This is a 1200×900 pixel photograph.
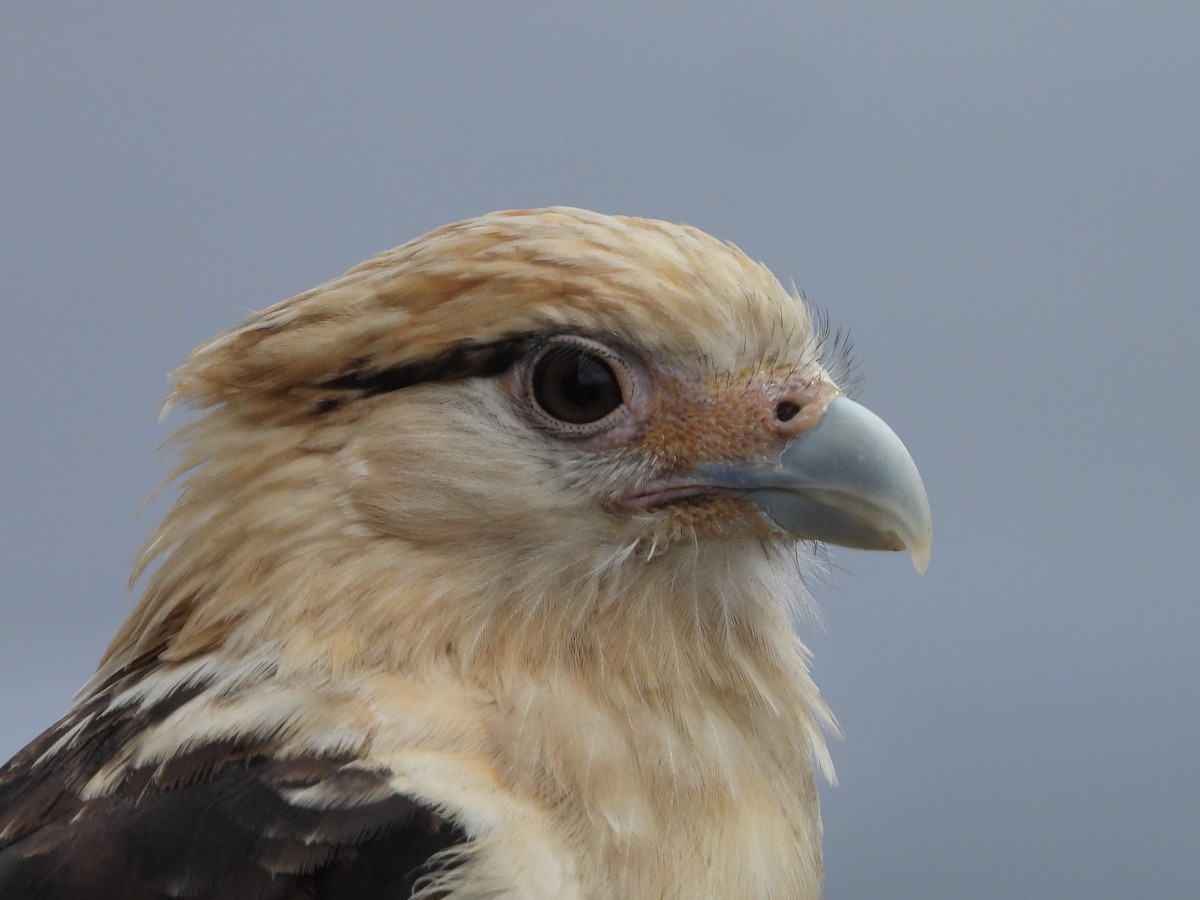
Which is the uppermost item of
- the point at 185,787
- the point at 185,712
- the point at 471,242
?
the point at 471,242

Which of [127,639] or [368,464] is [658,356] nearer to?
[368,464]

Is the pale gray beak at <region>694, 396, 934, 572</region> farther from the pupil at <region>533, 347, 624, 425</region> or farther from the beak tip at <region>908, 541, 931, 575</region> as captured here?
the pupil at <region>533, 347, 624, 425</region>

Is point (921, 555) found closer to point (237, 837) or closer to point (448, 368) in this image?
point (448, 368)

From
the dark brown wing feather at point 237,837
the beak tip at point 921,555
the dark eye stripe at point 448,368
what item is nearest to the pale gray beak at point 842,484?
the beak tip at point 921,555

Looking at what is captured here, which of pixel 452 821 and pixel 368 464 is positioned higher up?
pixel 368 464

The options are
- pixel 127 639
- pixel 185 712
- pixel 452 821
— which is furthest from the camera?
pixel 127 639

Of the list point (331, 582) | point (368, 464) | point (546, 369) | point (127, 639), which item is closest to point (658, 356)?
point (546, 369)

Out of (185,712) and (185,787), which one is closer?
(185,787)
